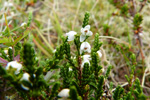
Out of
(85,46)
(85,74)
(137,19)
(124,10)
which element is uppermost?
(124,10)

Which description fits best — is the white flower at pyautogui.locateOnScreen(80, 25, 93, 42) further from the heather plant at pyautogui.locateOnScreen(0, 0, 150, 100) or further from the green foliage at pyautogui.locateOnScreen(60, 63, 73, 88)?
the green foliage at pyautogui.locateOnScreen(60, 63, 73, 88)

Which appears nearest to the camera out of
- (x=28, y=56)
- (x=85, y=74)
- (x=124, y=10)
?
(x=28, y=56)

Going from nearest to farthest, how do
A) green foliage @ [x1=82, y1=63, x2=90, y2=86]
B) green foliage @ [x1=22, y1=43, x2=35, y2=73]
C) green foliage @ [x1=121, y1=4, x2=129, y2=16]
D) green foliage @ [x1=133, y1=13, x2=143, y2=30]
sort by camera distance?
green foliage @ [x1=22, y1=43, x2=35, y2=73] < green foliage @ [x1=82, y1=63, x2=90, y2=86] < green foliage @ [x1=133, y1=13, x2=143, y2=30] < green foliage @ [x1=121, y1=4, x2=129, y2=16]

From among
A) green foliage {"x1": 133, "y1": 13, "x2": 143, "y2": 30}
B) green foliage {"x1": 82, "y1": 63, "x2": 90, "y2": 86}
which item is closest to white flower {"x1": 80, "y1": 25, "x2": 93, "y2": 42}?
green foliage {"x1": 82, "y1": 63, "x2": 90, "y2": 86}

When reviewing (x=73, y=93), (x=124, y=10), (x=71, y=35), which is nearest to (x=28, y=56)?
(x=73, y=93)

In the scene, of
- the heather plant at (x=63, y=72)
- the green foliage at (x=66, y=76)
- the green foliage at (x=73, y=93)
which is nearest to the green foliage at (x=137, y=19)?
the heather plant at (x=63, y=72)

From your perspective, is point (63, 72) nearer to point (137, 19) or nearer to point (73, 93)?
point (73, 93)

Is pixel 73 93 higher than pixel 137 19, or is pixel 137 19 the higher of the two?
pixel 137 19

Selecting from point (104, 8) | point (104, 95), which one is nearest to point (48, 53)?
point (104, 95)

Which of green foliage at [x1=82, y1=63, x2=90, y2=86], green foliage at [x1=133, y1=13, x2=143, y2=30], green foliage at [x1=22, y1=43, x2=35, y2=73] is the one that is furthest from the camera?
green foliage at [x1=133, y1=13, x2=143, y2=30]

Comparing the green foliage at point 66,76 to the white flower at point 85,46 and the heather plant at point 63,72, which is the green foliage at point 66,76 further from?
the white flower at point 85,46

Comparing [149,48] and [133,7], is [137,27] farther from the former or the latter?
[149,48]

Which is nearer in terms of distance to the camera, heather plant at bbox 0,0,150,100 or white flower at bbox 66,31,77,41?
heather plant at bbox 0,0,150,100
